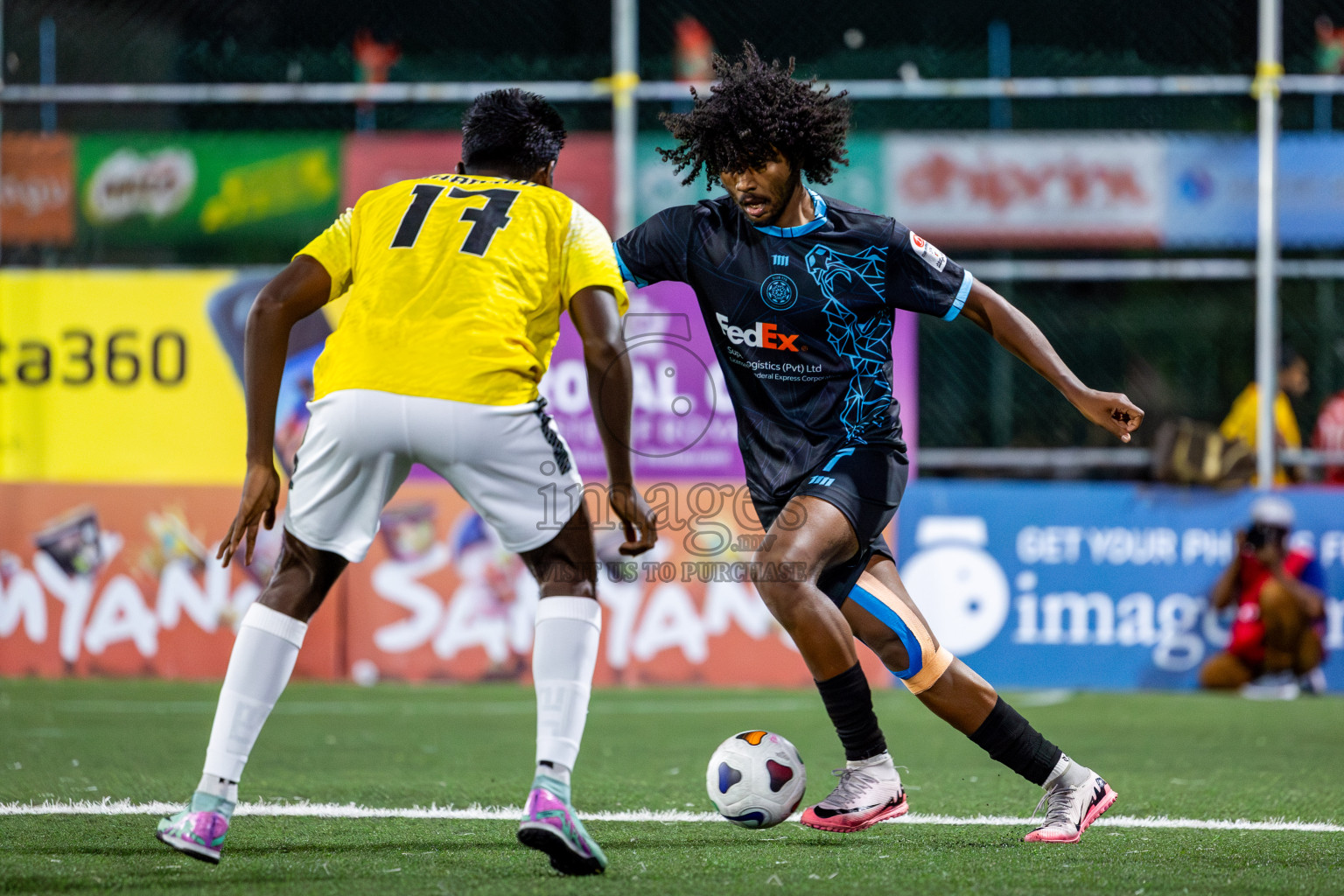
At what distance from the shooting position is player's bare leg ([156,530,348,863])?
376 centimetres

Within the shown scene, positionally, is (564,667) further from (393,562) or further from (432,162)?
(432,162)

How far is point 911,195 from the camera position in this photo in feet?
35.0

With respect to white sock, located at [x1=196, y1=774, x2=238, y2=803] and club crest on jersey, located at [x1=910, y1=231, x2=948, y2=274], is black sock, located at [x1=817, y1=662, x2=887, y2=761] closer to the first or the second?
club crest on jersey, located at [x1=910, y1=231, x2=948, y2=274]

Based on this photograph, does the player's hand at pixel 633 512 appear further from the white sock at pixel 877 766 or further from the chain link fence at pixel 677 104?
the chain link fence at pixel 677 104

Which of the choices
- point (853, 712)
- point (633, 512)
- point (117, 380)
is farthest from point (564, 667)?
point (117, 380)

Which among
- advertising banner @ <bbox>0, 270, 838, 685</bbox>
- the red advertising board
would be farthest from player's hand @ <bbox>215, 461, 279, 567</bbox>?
the red advertising board

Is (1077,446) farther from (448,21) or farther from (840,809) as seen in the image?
(840,809)

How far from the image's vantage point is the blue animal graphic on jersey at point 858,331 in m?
4.76

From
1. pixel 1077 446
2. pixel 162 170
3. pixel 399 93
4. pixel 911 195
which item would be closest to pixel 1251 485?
pixel 1077 446

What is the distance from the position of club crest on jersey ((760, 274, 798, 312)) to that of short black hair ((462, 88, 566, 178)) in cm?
85

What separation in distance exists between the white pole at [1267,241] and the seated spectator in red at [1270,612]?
49 centimetres

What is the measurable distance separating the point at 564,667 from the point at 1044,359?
168 cm

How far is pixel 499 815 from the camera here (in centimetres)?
494

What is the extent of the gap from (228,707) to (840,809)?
1767 mm
